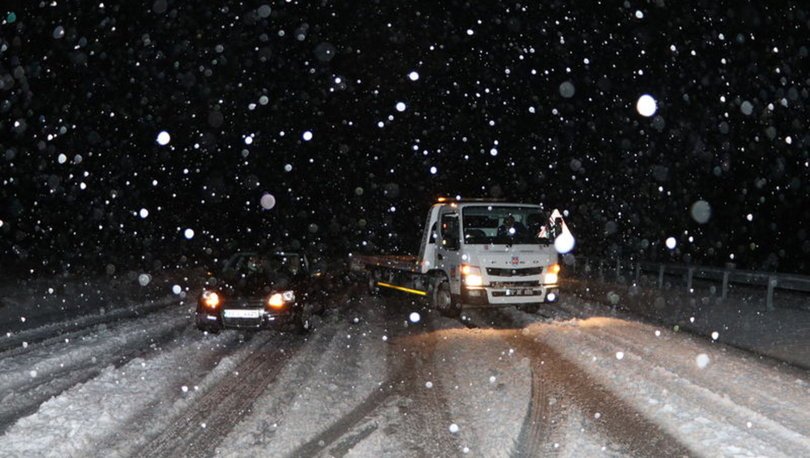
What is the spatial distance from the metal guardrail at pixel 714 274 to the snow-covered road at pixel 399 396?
4.19 metres

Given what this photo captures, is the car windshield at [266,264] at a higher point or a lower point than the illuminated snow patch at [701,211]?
lower

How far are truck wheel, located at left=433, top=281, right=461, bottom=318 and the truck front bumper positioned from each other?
49 cm

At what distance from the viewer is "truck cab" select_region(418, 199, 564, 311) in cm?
1431

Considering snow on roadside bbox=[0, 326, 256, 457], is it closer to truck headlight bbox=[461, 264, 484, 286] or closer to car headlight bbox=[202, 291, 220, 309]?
car headlight bbox=[202, 291, 220, 309]

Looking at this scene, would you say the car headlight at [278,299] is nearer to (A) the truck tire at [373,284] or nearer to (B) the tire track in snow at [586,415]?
(B) the tire track in snow at [586,415]

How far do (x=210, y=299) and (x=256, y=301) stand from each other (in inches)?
33.5

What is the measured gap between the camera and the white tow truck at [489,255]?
47.0ft

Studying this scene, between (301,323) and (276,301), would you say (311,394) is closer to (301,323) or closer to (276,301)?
(276,301)

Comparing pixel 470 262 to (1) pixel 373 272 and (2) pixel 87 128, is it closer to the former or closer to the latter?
(1) pixel 373 272

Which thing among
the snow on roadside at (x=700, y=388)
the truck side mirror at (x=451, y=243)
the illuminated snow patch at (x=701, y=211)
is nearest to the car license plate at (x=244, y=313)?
the truck side mirror at (x=451, y=243)

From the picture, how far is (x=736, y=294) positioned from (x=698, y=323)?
239 inches

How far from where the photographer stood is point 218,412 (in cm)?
698

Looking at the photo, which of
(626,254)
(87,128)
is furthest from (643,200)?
(87,128)

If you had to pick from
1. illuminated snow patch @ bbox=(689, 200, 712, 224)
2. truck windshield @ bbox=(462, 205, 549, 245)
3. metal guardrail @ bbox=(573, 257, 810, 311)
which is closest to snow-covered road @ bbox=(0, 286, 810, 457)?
truck windshield @ bbox=(462, 205, 549, 245)
